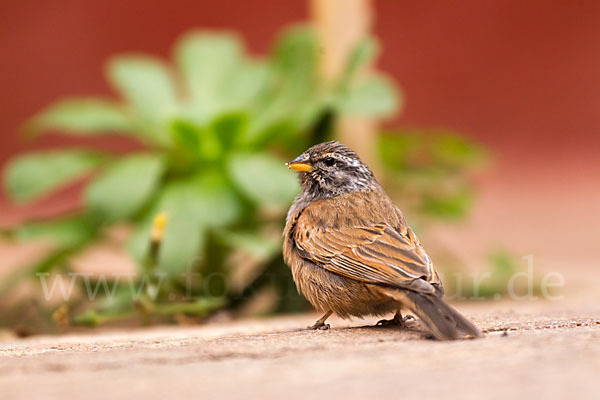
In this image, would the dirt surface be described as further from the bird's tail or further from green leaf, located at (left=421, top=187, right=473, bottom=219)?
green leaf, located at (left=421, top=187, right=473, bottom=219)

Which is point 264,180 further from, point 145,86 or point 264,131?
point 145,86

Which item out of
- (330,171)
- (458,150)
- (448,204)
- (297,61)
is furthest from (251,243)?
(458,150)

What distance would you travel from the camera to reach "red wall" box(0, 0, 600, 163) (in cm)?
752

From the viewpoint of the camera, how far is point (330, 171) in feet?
10.5

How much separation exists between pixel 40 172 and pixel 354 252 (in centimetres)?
266

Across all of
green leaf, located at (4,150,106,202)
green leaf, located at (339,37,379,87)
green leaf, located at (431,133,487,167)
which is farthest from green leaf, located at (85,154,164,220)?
green leaf, located at (431,133,487,167)

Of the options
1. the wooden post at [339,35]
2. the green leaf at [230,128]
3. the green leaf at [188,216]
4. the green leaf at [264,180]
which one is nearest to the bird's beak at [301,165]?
the green leaf at [264,180]

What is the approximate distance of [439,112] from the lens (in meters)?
7.82

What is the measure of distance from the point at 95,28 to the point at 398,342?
6.46m

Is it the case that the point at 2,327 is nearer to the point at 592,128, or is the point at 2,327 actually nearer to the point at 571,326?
the point at 571,326

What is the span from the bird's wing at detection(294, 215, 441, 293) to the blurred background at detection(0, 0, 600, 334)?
49.2 inches

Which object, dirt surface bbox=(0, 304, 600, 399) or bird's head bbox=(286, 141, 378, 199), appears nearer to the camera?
dirt surface bbox=(0, 304, 600, 399)

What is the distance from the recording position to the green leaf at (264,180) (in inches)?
161

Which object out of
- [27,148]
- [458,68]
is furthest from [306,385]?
[27,148]
